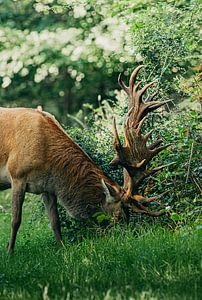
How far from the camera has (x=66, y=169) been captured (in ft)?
29.3

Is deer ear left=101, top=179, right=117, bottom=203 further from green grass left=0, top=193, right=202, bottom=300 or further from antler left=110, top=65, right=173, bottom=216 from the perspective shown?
green grass left=0, top=193, right=202, bottom=300

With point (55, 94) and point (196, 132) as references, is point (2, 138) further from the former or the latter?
point (55, 94)

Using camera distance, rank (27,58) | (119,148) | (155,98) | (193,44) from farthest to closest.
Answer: (27,58) < (193,44) < (155,98) < (119,148)

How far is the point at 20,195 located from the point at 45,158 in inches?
17.8

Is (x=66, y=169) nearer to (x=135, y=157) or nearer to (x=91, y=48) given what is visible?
(x=135, y=157)

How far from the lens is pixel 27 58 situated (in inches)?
680

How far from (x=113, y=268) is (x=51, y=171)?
6.39 ft

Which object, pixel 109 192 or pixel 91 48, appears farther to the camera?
pixel 91 48

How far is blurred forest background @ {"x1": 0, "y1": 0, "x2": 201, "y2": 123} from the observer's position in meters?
10.6

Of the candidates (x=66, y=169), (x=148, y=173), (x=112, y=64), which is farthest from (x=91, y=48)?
(x=148, y=173)

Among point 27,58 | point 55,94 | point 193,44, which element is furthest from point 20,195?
point 55,94

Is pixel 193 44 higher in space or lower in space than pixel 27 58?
higher

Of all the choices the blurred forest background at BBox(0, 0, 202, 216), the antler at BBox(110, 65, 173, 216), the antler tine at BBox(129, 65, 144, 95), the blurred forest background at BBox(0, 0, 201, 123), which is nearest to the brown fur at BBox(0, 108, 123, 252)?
the antler at BBox(110, 65, 173, 216)

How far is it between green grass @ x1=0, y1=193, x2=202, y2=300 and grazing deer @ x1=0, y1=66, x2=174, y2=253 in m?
0.34
